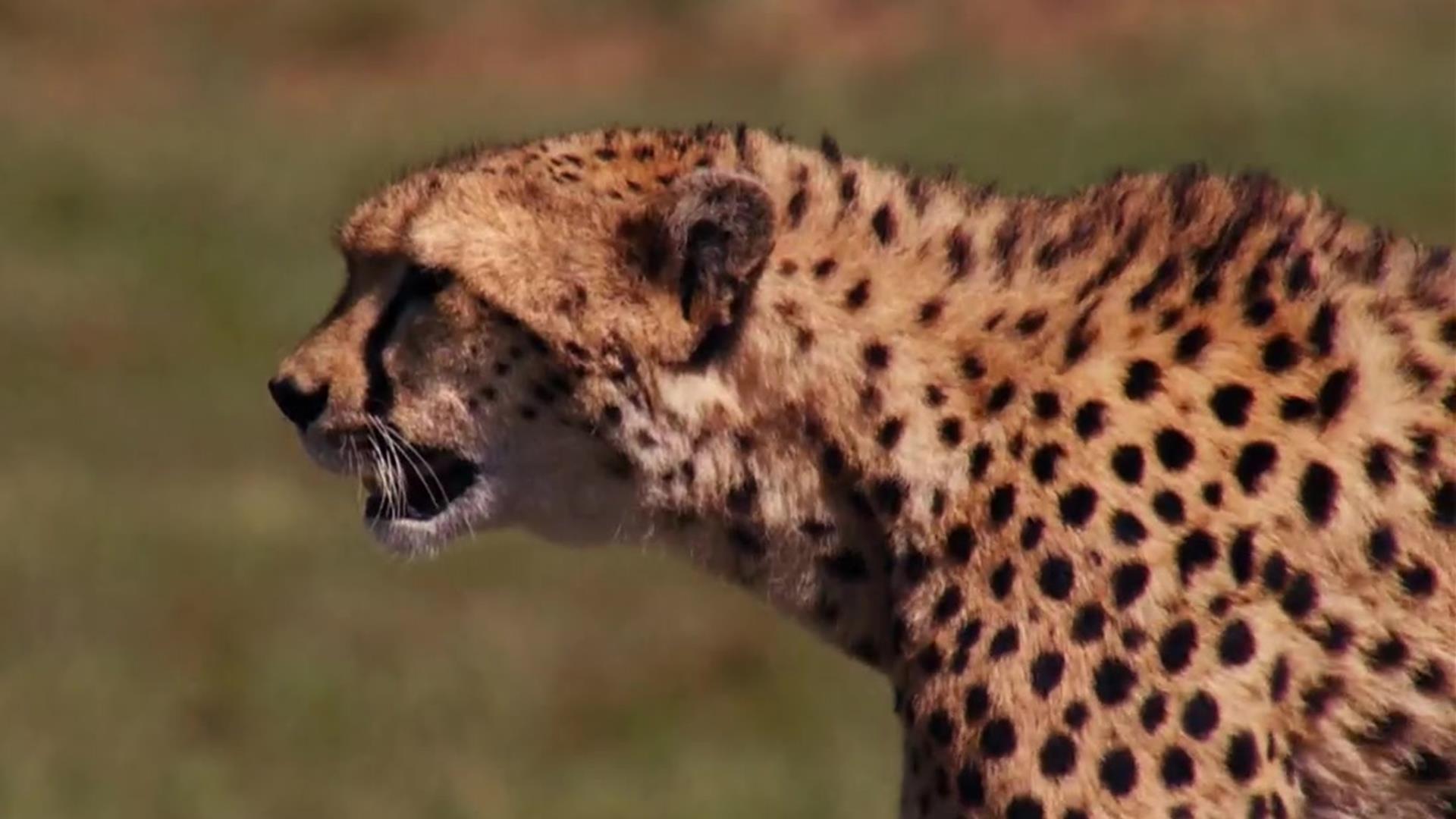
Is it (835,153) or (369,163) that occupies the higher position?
(369,163)

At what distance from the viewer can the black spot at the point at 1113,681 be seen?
12.5ft

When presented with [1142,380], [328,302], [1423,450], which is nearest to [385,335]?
[1142,380]

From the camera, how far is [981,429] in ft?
13.2

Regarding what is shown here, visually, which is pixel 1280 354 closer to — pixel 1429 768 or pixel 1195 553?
pixel 1195 553

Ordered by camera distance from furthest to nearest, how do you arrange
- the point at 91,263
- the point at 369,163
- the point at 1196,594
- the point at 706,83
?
the point at 706,83
the point at 369,163
the point at 91,263
the point at 1196,594

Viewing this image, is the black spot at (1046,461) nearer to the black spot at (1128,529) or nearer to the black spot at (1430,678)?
the black spot at (1128,529)

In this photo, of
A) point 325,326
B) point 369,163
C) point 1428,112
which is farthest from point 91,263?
point 325,326

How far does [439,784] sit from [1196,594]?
3.65m

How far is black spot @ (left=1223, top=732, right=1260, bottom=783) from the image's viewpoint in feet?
12.4

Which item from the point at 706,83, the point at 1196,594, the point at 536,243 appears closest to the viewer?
the point at 1196,594

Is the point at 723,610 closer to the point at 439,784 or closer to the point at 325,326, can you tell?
the point at 439,784

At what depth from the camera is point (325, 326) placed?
4293 millimetres

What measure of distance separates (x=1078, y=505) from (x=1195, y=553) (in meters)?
0.14

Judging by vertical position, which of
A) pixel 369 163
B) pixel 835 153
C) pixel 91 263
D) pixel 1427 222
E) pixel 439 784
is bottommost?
pixel 439 784
